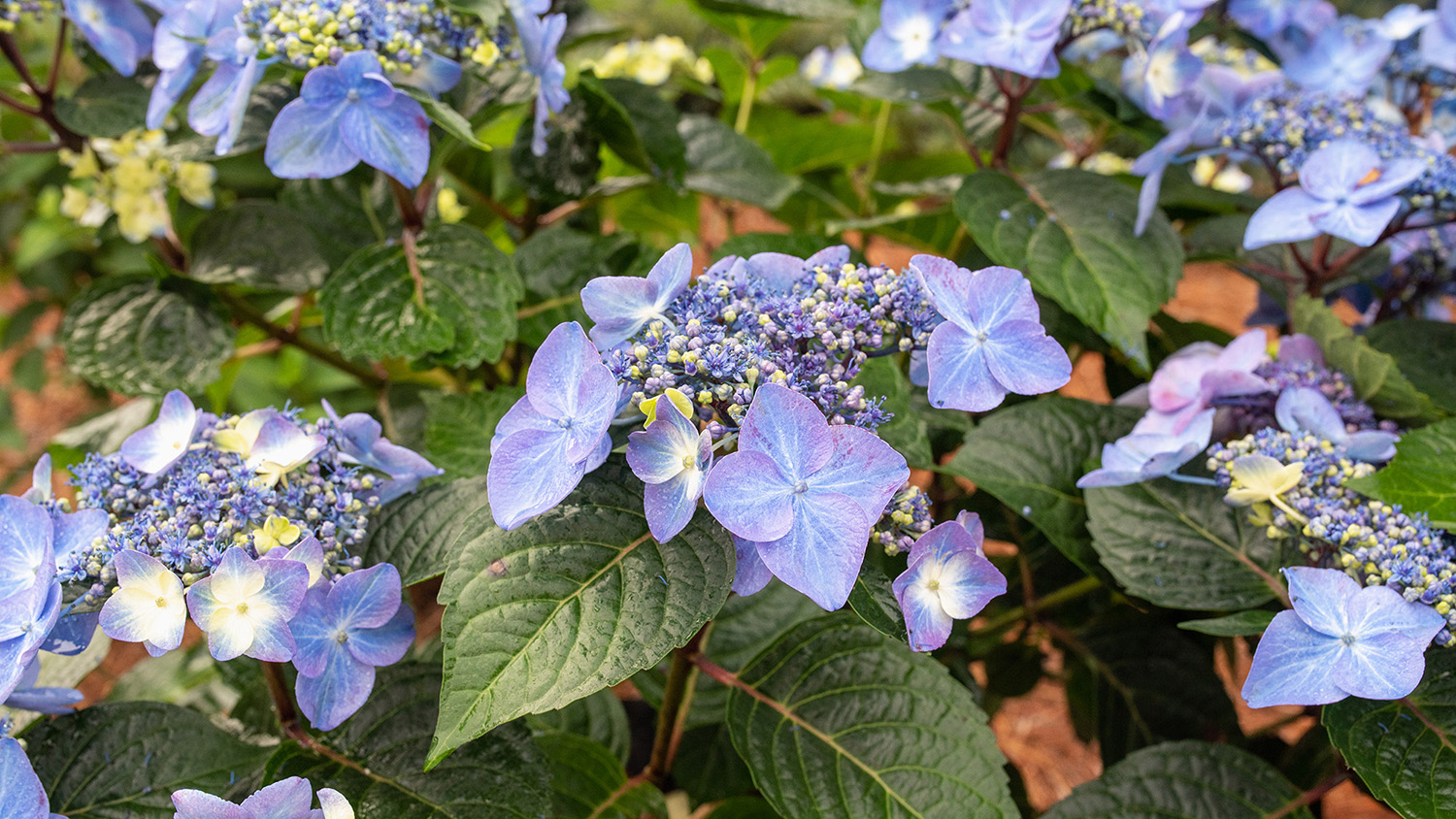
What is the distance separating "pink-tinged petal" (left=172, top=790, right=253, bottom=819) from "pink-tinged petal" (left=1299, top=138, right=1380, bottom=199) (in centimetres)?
111

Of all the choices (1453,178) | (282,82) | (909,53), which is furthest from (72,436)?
(1453,178)

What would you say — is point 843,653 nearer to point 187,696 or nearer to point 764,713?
point 764,713

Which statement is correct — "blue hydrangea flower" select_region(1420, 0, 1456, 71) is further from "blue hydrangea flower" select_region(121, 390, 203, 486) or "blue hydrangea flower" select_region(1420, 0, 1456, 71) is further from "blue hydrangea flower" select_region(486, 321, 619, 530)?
"blue hydrangea flower" select_region(121, 390, 203, 486)

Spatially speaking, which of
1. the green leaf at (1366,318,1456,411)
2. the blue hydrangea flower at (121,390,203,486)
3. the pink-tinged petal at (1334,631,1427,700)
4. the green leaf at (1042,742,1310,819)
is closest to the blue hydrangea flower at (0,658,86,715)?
the blue hydrangea flower at (121,390,203,486)

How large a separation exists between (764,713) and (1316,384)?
63 cm

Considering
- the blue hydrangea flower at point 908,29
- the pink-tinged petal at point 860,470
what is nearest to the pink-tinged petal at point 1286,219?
the blue hydrangea flower at point 908,29

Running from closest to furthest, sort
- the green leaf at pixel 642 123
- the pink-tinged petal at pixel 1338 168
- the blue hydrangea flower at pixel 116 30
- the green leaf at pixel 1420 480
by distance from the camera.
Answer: the green leaf at pixel 1420 480
the pink-tinged petal at pixel 1338 168
the blue hydrangea flower at pixel 116 30
the green leaf at pixel 642 123

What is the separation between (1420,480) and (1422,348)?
1.41ft

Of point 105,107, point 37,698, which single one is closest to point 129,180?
point 105,107

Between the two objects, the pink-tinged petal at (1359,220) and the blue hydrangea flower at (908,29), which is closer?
the pink-tinged petal at (1359,220)

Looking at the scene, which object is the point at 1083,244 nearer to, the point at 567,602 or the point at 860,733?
the point at 860,733

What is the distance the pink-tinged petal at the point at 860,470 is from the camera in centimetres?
61

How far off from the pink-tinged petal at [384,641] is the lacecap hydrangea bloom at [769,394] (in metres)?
0.20

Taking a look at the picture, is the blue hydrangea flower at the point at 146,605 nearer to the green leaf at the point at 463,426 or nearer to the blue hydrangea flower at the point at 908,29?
the green leaf at the point at 463,426
